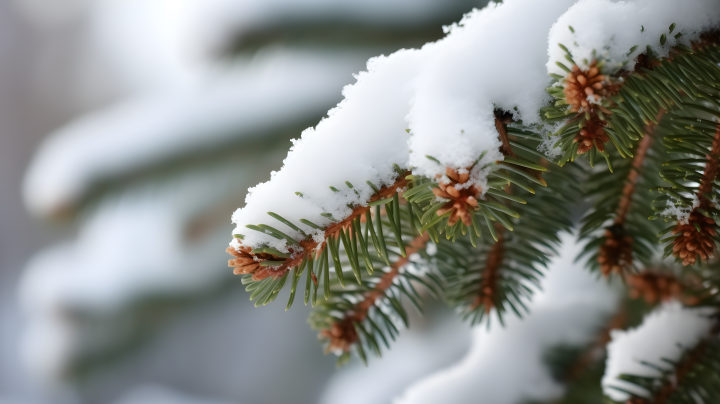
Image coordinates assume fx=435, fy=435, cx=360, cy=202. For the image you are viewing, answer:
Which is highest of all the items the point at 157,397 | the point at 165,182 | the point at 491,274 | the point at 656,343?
the point at 165,182

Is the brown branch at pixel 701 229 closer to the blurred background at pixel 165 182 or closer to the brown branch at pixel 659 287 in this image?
the brown branch at pixel 659 287

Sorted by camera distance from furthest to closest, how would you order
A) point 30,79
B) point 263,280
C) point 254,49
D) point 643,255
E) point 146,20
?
1. point 30,79
2. point 146,20
3. point 254,49
4. point 643,255
5. point 263,280

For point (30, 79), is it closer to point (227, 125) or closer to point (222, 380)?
point (222, 380)

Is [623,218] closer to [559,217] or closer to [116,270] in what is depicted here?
[559,217]

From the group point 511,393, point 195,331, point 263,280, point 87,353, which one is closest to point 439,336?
point 511,393

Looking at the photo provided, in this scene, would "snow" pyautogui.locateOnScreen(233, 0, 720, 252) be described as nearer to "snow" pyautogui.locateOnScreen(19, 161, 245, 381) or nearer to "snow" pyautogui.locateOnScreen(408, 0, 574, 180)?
"snow" pyautogui.locateOnScreen(408, 0, 574, 180)

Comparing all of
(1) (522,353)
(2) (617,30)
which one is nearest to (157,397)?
(1) (522,353)
